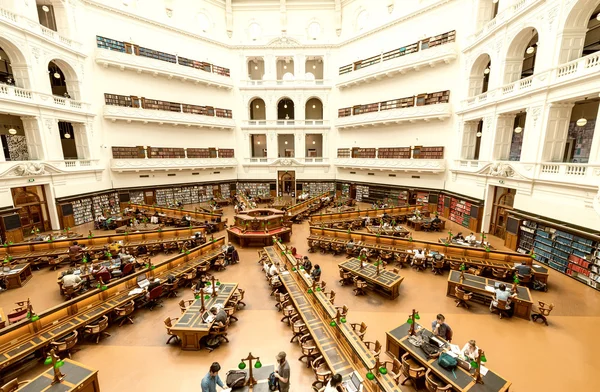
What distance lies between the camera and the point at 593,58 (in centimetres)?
919

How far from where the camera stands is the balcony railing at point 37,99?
13312 millimetres

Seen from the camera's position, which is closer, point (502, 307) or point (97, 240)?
point (502, 307)

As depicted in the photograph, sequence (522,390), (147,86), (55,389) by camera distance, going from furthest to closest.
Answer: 1. (147,86)
2. (522,390)
3. (55,389)

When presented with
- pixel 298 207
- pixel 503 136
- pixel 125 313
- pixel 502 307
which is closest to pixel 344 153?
pixel 298 207

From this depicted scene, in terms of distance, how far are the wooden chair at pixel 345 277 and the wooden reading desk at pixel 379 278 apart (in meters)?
0.12

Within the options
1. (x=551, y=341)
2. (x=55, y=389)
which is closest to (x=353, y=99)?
(x=551, y=341)

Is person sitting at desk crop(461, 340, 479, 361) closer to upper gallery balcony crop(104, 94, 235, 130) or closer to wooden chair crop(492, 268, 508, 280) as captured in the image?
wooden chair crop(492, 268, 508, 280)

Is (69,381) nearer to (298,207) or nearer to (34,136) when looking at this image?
(298,207)

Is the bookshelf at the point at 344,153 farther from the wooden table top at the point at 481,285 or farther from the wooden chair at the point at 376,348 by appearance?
the wooden chair at the point at 376,348

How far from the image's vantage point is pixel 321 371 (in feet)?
16.9

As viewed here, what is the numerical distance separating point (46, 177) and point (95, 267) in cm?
1009

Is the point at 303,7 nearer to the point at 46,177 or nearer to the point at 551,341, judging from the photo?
the point at 46,177

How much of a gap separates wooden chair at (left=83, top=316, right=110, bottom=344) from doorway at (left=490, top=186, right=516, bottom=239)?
57.4ft

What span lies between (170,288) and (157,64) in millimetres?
19328
